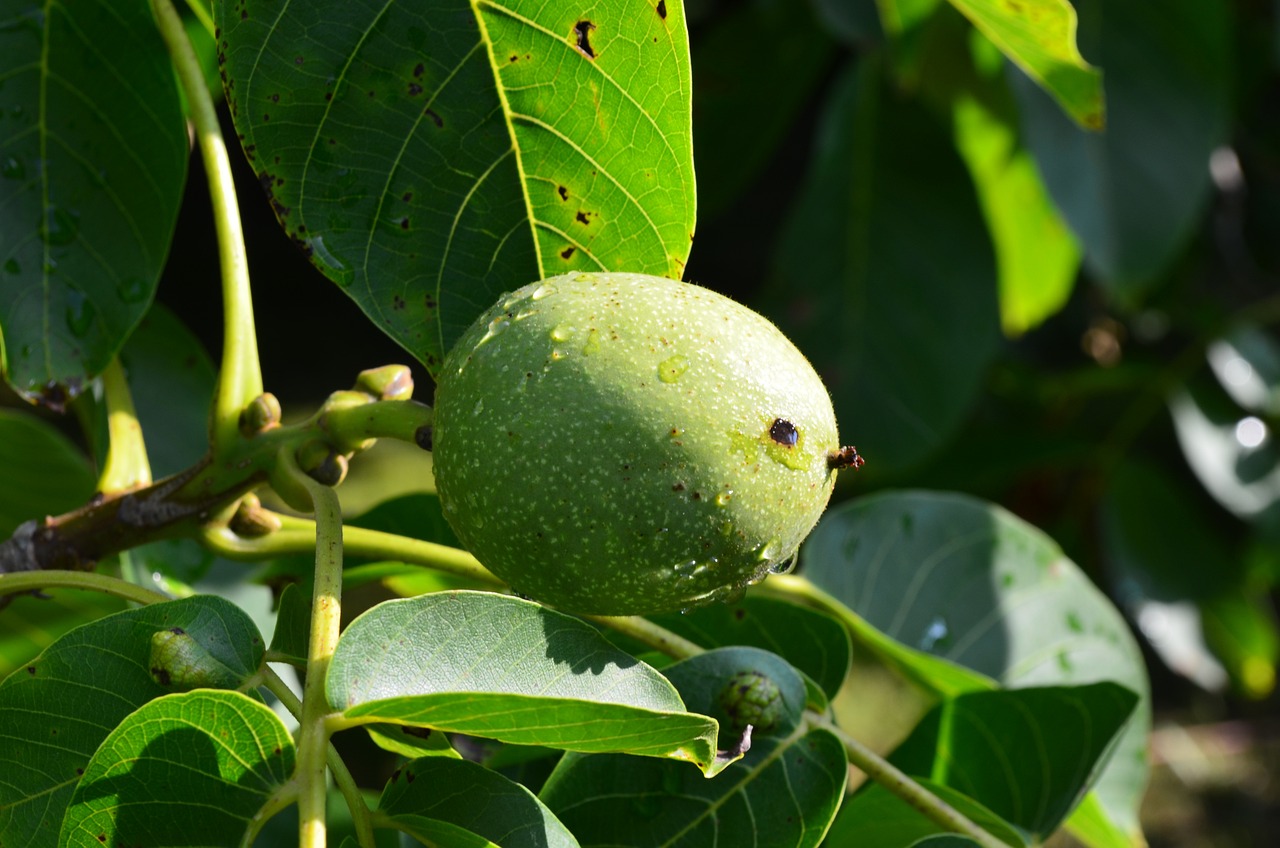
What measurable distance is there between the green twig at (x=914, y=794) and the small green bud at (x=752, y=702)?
0.04m

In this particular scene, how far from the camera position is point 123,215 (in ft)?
3.35

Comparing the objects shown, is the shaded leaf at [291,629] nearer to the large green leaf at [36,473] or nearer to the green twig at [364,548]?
the green twig at [364,548]

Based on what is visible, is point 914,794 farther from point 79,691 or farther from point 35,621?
point 35,621

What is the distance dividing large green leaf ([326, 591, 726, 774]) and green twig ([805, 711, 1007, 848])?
19 centimetres

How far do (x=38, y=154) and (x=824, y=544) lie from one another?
2.65 feet

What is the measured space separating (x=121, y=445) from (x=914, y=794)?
643 mm

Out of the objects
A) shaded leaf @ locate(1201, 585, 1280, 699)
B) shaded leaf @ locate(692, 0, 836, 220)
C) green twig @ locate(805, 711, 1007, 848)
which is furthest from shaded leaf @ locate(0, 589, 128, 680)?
shaded leaf @ locate(1201, 585, 1280, 699)

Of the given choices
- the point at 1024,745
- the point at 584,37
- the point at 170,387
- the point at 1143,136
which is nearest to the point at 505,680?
the point at 584,37

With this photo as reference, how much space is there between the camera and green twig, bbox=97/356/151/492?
926mm

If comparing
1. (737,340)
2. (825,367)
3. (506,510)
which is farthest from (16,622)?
(825,367)

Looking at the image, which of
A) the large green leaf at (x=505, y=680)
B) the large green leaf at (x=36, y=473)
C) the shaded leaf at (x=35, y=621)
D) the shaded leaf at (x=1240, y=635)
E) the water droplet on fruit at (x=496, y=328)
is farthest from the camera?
the shaded leaf at (x=1240, y=635)

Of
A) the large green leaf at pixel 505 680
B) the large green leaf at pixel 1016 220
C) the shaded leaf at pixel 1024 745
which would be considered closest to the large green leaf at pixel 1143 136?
the large green leaf at pixel 1016 220

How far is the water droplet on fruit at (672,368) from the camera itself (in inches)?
26.9

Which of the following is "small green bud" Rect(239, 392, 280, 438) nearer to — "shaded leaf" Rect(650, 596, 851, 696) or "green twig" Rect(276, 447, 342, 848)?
"green twig" Rect(276, 447, 342, 848)
